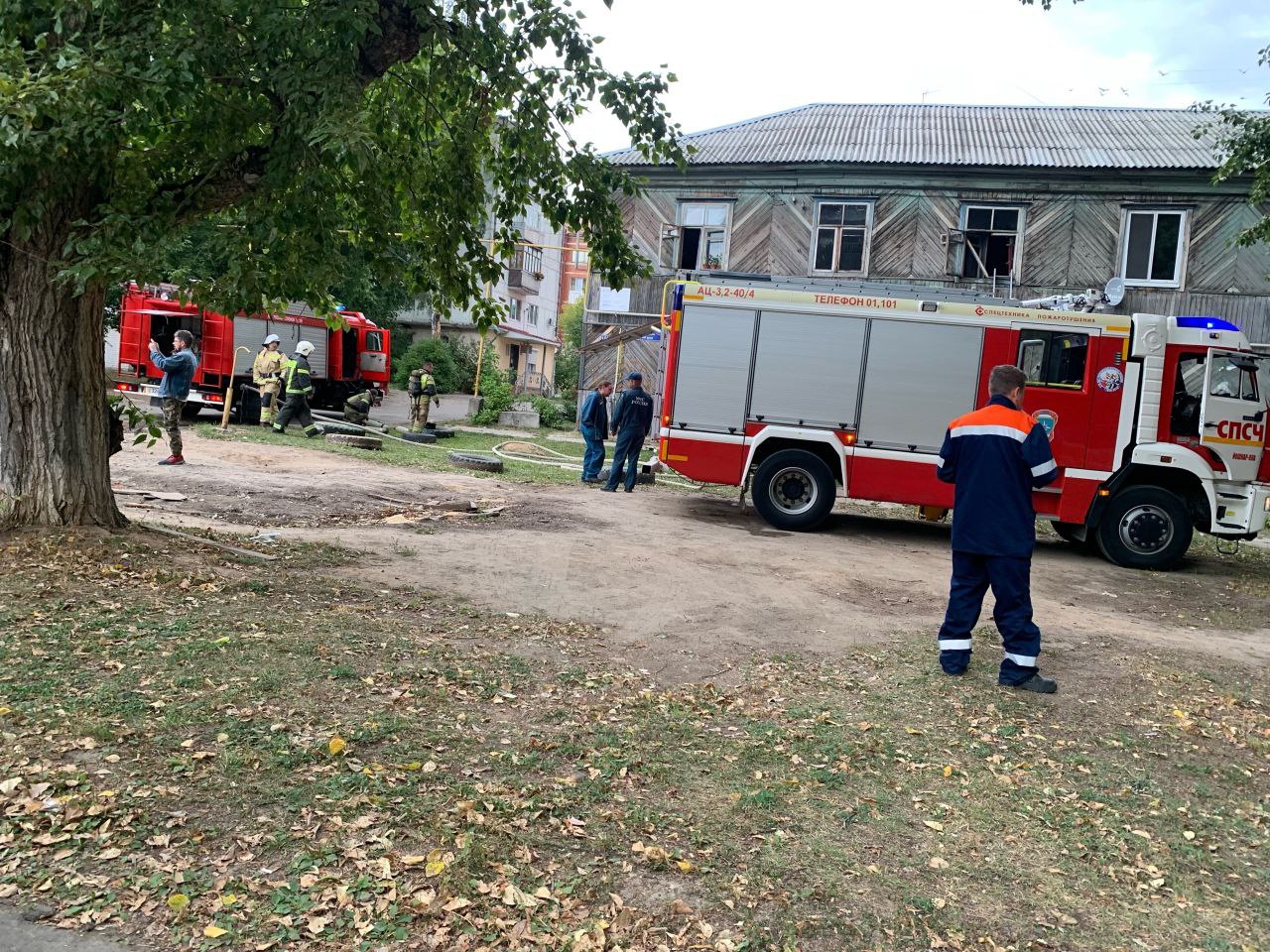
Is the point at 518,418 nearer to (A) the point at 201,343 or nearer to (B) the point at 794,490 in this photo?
(A) the point at 201,343

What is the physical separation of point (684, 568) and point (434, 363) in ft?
119

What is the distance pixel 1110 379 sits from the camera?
38.8 feet

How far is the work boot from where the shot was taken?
6.00 metres

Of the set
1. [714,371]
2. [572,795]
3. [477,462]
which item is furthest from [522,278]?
[572,795]

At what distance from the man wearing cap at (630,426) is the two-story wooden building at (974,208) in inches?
291

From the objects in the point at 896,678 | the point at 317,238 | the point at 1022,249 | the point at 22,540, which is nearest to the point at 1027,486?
the point at 896,678

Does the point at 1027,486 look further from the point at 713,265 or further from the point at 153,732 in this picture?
the point at 713,265

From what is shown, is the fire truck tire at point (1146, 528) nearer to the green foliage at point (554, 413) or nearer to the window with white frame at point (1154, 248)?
the window with white frame at point (1154, 248)

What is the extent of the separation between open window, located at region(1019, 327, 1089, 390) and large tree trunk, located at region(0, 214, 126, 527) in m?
9.67

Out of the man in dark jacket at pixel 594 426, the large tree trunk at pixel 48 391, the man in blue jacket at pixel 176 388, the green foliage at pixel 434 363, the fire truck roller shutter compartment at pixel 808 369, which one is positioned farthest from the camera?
the green foliage at pixel 434 363

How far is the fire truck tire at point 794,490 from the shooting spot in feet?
41.2

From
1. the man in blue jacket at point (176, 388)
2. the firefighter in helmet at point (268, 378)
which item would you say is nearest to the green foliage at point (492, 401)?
the firefighter in helmet at point (268, 378)

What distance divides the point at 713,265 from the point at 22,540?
19786 mm

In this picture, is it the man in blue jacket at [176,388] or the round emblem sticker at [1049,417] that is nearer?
the round emblem sticker at [1049,417]
